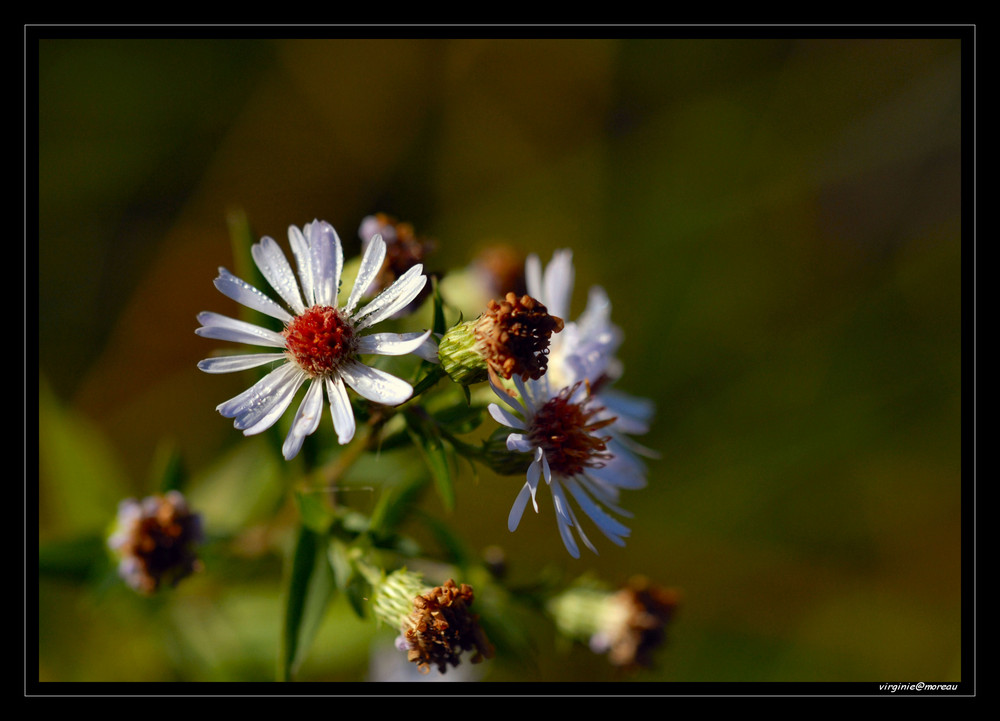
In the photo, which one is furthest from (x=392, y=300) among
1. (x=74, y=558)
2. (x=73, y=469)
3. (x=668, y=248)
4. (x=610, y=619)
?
(x=668, y=248)

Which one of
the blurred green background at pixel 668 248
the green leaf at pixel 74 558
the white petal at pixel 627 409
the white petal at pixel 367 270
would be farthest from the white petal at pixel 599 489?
the blurred green background at pixel 668 248

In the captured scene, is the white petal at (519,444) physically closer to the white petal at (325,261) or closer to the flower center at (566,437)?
the flower center at (566,437)

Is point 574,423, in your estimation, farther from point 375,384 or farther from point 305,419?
point 305,419

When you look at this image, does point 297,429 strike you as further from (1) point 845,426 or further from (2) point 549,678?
(1) point 845,426

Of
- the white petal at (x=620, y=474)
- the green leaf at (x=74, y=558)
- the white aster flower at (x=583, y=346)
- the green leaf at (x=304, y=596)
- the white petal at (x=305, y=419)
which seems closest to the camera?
the white petal at (x=305, y=419)

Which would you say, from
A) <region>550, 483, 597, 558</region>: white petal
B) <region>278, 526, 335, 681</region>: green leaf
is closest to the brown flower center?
<region>550, 483, 597, 558</region>: white petal
